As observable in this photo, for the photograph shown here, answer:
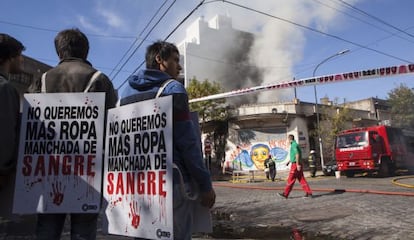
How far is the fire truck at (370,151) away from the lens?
18.9 meters

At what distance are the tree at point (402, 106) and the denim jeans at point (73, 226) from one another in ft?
131

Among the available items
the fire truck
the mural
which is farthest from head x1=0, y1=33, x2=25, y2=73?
the mural

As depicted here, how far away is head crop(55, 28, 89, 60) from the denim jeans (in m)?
1.14

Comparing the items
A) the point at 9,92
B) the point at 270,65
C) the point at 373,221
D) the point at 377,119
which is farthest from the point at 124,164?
the point at 270,65

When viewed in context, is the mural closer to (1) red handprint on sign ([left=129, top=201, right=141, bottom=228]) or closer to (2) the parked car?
(2) the parked car

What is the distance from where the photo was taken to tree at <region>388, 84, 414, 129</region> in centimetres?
3741

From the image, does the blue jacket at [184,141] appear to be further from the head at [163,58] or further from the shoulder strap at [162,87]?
the head at [163,58]

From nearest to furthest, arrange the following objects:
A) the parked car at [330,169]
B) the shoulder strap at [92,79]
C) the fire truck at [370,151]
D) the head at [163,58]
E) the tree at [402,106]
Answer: the shoulder strap at [92,79] → the head at [163,58] → the fire truck at [370,151] → the parked car at [330,169] → the tree at [402,106]

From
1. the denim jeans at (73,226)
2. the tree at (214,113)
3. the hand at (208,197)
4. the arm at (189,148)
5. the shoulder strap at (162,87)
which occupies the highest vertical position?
the tree at (214,113)

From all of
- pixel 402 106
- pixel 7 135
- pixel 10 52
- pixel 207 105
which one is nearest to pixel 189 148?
pixel 7 135

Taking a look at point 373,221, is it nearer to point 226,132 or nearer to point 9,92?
point 9,92

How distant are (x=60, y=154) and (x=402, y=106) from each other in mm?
41245

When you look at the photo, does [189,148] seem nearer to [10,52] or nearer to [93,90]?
[93,90]

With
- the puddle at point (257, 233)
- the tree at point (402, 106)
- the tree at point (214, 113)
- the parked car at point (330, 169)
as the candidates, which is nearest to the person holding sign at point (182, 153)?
the puddle at point (257, 233)
